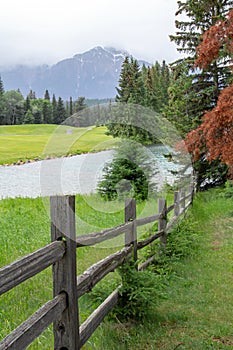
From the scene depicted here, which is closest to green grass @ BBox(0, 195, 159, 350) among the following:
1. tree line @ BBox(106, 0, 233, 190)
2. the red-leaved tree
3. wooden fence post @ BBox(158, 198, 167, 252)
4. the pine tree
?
wooden fence post @ BBox(158, 198, 167, 252)

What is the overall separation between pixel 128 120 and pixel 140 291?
19.0 feet

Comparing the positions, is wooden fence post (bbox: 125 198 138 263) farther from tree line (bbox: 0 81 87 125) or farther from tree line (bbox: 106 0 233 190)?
tree line (bbox: 0 81 87 125)

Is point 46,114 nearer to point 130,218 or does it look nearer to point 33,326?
point 130,218

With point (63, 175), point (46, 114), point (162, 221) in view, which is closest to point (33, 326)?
point (162, 221)

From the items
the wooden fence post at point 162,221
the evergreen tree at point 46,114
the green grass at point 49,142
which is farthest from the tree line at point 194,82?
the evergreen tree at point 46,114

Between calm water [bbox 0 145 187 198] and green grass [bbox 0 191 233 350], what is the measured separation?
1.08m

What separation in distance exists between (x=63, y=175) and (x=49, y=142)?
2597mm

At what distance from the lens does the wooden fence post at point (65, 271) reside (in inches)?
89.7

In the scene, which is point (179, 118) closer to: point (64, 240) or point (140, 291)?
point (140, 291)

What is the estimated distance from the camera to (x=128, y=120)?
28.4 ft

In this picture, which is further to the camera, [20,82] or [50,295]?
[20,82]

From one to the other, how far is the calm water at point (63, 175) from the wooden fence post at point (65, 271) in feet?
14.2

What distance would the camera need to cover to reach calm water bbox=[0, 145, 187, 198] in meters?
8.02

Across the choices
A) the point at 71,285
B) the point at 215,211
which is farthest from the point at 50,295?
the point at 215,211
